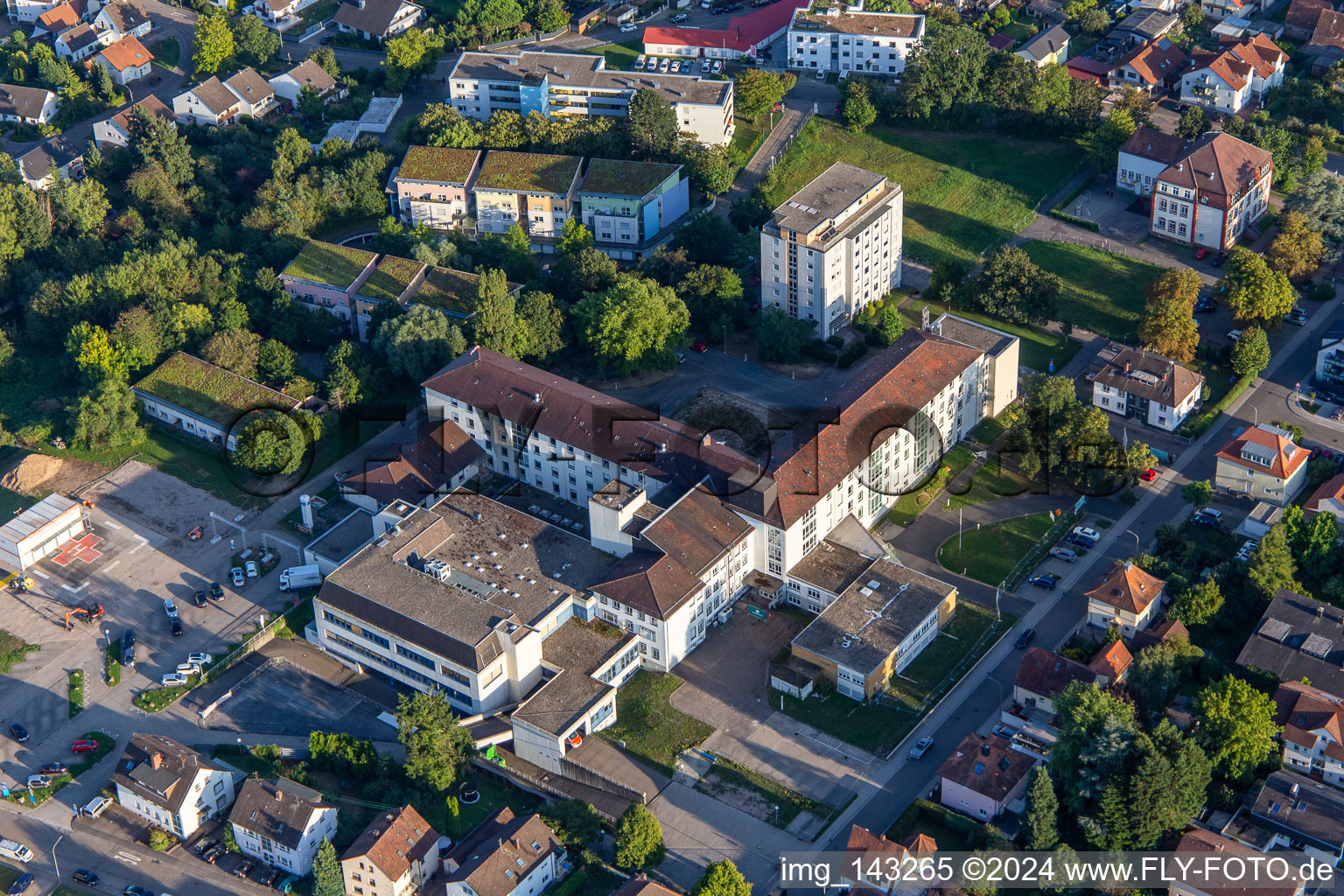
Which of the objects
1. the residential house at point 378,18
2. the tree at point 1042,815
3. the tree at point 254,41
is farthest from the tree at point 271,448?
the residential house at point 378,18


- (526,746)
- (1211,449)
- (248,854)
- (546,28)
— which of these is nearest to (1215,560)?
(1211,449)

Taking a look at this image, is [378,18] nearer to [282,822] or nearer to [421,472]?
[421,472]

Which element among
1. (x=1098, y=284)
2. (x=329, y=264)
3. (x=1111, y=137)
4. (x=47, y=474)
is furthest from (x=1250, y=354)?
(x=47, y=474)

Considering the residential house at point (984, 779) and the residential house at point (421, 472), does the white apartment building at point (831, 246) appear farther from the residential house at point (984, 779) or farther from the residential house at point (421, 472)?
the residential house at point (984, 779)

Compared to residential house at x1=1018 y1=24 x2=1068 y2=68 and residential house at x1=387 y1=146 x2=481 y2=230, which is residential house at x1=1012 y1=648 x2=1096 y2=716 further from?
residential house at x1=1018 y1=24 x2=1068 y2=68

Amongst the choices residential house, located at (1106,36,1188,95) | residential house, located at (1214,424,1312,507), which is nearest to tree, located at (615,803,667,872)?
residential house, located at (1214,424,1312,507)

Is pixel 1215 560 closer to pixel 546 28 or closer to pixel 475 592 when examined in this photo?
pixel 475 592
